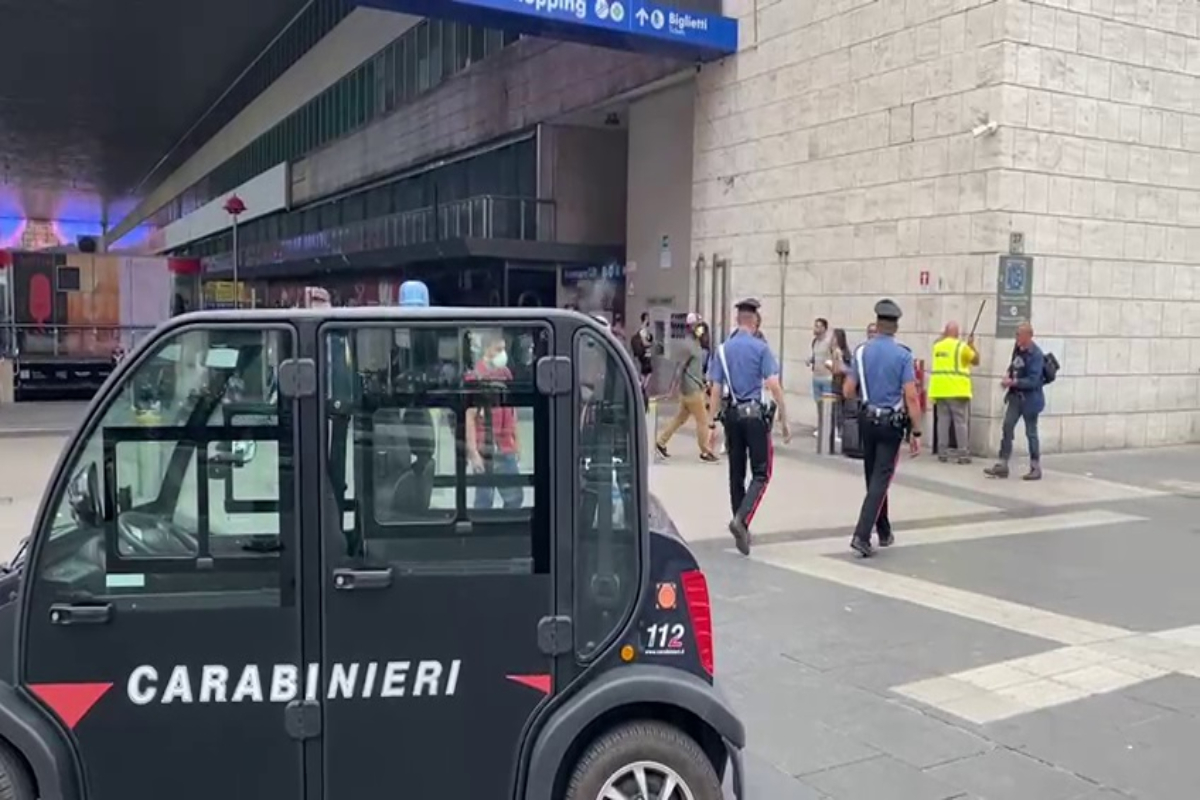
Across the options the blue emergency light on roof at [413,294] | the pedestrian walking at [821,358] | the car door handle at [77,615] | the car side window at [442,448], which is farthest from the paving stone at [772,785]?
the pedestrian walking at [821,358]

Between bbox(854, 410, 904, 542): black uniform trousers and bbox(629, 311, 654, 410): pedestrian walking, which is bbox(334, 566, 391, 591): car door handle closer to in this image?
bbox(854, 410, 904, 542): black uniform trousers

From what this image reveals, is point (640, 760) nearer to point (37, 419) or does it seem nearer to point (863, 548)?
point (863, 548)

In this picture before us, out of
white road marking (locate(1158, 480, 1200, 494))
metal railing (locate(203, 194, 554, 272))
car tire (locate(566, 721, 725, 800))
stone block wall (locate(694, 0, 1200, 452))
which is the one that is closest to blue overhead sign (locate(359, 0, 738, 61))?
stone block wall (locate(694, 0, 1200, 452))

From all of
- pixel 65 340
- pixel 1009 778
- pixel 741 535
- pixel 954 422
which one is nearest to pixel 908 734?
pixel 1009 778

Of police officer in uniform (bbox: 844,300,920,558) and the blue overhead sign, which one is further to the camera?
the blue overhead sign

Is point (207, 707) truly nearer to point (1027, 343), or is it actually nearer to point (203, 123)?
point (1027, 343)

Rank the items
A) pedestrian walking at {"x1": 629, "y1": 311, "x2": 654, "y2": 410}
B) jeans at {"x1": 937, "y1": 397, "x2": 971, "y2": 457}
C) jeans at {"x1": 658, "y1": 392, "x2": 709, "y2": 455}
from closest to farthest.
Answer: jeans at {"x1": 658, "y1": 392, "x2": 709, "y2": 455}
jeans at {"x1": 937, "y1": 397, "x2": 971, "y2": 457}
pedestrian walking at {"x1": 629, "y1": 311, "x2": 654, "y2": 410}

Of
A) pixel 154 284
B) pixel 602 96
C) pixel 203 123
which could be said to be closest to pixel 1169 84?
pixel 602 96

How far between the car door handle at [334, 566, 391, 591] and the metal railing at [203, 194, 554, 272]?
70.3 feet

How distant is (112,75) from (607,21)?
1366 inches

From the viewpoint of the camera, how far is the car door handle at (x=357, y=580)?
3027mm

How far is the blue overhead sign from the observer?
1636 centimetres

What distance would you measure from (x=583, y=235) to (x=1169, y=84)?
1335 centimetres

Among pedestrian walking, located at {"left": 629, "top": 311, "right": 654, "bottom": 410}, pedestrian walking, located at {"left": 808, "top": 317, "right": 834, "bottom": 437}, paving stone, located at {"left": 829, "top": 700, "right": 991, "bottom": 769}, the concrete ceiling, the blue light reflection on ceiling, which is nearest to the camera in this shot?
paving stone, located at {"left": 829, "top": 700, "right": 991, "bottom": 769}
